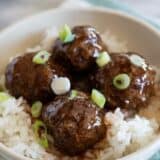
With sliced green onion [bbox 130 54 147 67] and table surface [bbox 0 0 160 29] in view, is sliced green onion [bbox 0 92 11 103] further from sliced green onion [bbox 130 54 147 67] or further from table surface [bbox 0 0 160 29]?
table surface [bbox 0 0 160 29]

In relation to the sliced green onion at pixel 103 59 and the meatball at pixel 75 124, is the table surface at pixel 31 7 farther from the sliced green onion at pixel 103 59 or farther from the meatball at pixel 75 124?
the meatball at pixel 75 124

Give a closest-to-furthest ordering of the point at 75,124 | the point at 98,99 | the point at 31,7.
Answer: the point at 75,124, the point at 98,99, the point at 31,7

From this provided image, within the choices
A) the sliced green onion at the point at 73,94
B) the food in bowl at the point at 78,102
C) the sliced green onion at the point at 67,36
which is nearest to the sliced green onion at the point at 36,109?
the food in bowl at the point at 78,102

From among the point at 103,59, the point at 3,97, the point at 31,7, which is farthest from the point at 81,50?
the point at 31,7

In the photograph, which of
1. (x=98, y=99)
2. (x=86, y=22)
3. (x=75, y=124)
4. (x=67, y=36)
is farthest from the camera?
(x=86, y=22)

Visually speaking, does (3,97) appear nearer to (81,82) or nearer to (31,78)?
(31,78)

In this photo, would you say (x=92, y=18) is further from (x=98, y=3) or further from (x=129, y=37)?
(x=98, y=3)
